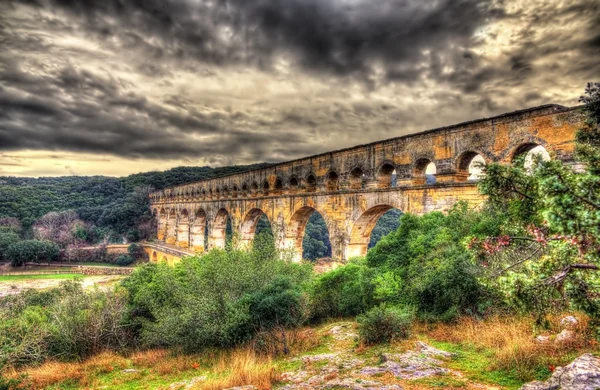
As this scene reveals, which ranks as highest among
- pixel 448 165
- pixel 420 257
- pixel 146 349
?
pixel 448 165

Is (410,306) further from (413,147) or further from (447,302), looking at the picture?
(413,147)

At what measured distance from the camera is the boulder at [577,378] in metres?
3.24

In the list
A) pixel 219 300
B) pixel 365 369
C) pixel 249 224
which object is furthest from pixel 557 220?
pixel 249 224

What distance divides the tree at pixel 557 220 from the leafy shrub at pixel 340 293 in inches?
211

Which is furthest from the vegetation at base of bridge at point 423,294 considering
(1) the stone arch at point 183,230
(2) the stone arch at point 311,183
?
(1) the stone arch at point 183,230

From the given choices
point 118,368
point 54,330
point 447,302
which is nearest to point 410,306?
point 447,302

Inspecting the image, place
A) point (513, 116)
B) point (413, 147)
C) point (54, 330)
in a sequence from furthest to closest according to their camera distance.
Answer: point (413, 147)
point (54, 330)
point (513, 116)

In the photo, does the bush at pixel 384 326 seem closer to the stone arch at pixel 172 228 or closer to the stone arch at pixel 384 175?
the stone arch at pixel 384 175

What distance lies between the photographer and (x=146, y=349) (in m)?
10.2

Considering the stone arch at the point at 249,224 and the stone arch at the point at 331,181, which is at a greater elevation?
the stone arch at the point at 331,181

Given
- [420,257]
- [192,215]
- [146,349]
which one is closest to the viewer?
[420,257]

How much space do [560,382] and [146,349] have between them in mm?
10458

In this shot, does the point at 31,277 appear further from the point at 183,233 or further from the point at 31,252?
the point at 183,233

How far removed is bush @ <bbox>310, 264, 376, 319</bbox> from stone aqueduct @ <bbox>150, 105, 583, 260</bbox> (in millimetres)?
3122
